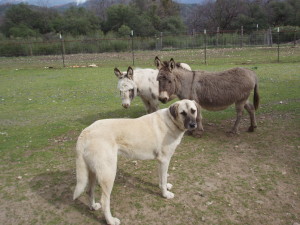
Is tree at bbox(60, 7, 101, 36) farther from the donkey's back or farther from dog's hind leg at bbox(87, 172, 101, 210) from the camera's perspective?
dog's hind leg at bbox(87, 172, 101, 210)

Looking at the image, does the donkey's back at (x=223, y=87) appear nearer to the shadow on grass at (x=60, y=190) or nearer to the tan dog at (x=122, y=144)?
the tan dog at (x=122, y=144)

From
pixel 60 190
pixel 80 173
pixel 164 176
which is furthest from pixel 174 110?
pixel 60 190

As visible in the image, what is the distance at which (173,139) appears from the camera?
4.60 metres

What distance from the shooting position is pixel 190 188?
198 inches

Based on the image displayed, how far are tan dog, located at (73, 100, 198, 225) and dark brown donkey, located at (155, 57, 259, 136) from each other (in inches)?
100

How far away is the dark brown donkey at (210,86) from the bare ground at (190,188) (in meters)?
1.03

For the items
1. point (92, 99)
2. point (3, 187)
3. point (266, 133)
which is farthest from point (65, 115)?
point (266, 133)

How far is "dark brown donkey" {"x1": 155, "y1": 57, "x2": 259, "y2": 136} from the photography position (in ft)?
23.4

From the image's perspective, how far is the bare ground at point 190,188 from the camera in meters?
4.28

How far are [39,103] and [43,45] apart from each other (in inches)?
1286

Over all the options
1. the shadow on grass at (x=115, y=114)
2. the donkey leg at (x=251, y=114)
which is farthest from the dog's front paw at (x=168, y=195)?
the shadow on grass at (x=115, y=114)

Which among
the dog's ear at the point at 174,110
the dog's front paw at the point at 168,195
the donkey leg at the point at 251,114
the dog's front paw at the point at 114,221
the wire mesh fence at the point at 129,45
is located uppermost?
the wire mesh fence at the point at 129,45

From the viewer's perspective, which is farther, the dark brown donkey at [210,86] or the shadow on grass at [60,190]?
the dark brown donkey at [210,86]

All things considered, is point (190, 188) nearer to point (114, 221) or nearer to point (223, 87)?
point (114, 221)
